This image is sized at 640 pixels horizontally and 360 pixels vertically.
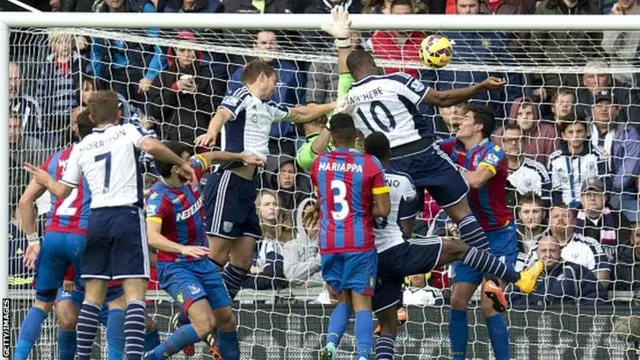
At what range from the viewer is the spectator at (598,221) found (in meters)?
14.5

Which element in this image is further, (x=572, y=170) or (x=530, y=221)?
(x=572, y=170)

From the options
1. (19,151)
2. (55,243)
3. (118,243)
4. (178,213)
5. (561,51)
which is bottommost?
(118,243)

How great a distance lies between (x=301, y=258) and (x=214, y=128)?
2625 mm

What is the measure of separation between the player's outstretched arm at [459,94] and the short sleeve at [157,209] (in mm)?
2143

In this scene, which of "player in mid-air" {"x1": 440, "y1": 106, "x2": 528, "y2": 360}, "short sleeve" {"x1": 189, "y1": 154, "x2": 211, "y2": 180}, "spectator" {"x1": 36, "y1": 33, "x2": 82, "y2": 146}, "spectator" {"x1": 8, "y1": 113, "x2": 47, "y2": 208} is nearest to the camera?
"short sleeve" {"x1": 189, "y1": 154, "x2": 211, "y2": 180}

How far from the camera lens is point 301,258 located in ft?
47.3

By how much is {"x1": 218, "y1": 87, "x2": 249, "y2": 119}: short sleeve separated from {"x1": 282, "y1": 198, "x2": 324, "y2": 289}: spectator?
82.1 inches

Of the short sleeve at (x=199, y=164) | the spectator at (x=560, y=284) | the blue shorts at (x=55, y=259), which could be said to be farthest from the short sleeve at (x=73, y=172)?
the spectator at (x=560, y=284)

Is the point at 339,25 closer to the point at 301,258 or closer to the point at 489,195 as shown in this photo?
the point at 489,195

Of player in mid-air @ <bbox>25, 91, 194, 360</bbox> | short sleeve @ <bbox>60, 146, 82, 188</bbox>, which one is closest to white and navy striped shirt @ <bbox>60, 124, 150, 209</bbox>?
player in mid-air @ <bbox>25, 91, 194, 360</bbox>

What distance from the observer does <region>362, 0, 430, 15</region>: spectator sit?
15859 mm

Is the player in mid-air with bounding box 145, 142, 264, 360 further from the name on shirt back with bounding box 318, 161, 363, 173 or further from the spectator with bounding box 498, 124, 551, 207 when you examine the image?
the spectator with bounding box 498, 124, 551, 207

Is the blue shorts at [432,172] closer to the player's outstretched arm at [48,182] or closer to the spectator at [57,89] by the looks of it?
the player's outstretched arm at [48,182]

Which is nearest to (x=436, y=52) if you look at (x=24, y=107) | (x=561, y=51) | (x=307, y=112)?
(x=307, y=112)
